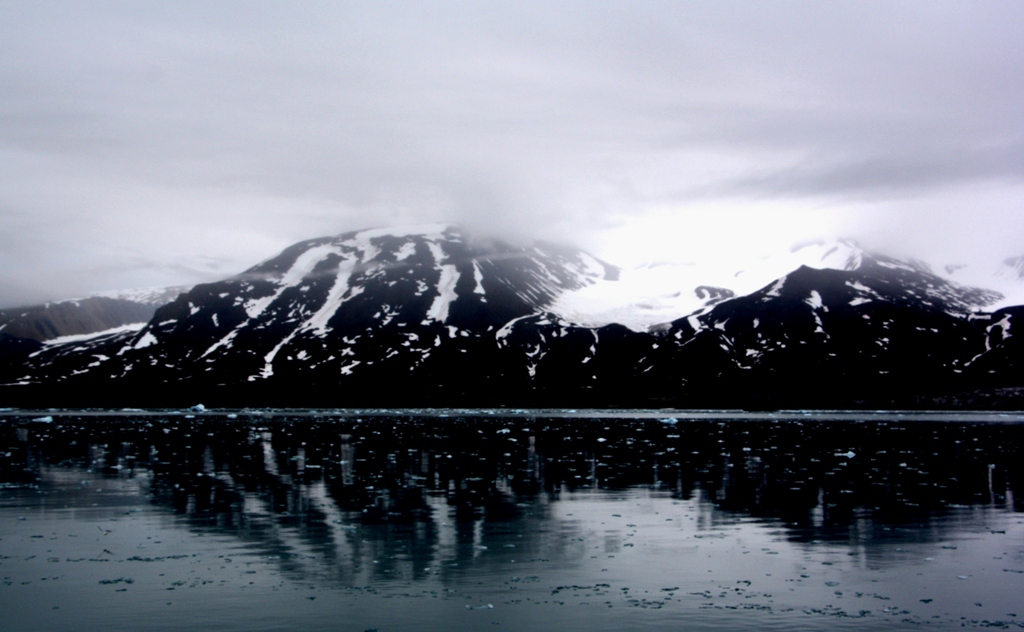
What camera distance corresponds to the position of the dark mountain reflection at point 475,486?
1145 inches

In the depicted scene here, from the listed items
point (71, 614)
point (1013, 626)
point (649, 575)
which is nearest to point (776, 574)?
point (649, 575)

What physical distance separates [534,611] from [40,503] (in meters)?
28.2

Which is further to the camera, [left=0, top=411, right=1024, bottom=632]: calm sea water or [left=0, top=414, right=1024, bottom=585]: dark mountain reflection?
[left=0, top=414, right=1024, bottom=585]: dark mountain reflection

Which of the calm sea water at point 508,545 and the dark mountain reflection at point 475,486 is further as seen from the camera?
the dark mountain reflection at point 475,486

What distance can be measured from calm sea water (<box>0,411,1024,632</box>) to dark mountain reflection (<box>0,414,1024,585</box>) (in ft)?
0.69

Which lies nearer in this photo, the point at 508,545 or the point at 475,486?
the point at 508,545

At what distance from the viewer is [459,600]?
21125 millimetres

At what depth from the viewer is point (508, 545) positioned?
28672 mm

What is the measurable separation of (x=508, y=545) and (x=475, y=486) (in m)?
17.2

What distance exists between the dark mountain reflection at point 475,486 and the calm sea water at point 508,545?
0.69 ft

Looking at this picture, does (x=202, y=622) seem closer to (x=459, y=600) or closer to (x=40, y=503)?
(x=459, y=600)

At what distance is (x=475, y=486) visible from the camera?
45688 millimetres

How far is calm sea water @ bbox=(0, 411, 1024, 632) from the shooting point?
20141mm

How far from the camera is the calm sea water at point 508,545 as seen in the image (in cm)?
2014
